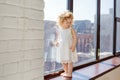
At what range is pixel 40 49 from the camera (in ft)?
4.18

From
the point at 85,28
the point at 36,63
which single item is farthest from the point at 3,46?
the point at 85,28

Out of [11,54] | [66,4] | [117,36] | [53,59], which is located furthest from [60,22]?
[117,36]

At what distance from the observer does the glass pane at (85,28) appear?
2.72 m

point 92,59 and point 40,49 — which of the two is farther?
point 92,59

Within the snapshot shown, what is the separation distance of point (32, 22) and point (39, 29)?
8cm

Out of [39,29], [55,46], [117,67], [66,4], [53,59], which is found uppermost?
[66,4]

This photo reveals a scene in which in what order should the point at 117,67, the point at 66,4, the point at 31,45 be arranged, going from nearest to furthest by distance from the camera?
the point at 31,45 < the point at 66,4 < the point at 117,67

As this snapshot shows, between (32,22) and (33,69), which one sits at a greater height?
(32,22)

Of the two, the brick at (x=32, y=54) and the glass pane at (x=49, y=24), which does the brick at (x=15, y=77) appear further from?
the glass pane at (x=49, y=24)

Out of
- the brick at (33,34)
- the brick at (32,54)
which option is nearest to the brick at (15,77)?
the brick at (32,54)

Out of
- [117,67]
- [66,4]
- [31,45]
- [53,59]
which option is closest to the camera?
[31,45]

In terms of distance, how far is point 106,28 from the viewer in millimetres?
3826

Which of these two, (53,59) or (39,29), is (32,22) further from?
(53,59)

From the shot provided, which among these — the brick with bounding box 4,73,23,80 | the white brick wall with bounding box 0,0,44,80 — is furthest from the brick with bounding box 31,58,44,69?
the brick with bounding box 4,73,23,80
